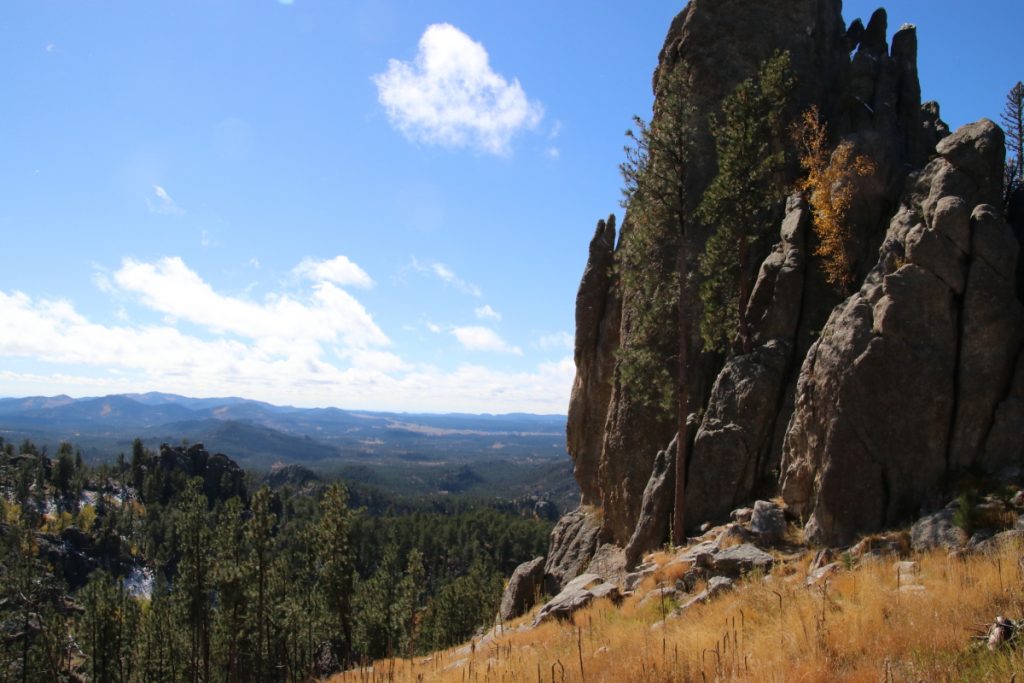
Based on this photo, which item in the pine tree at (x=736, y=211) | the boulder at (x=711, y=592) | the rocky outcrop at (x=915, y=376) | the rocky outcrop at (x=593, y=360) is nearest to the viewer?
the boulder at (x=711, y=592)

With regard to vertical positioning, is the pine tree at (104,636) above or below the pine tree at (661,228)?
below

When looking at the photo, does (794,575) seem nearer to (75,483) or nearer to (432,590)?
(432,590)

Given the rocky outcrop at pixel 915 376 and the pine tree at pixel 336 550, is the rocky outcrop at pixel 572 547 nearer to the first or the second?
the pine tree at pixel 336 550

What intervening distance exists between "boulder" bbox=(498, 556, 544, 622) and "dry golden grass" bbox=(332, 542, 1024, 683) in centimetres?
2370

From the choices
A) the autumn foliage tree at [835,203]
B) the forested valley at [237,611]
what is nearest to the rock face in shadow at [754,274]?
the autumn foliage tree at [835,203]

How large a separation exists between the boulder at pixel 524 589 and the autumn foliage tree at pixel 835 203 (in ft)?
80.0

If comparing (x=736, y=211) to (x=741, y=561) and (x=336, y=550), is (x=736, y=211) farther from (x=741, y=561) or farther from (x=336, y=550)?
(x=336, y=550)

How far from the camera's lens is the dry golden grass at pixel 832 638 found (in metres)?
7.04

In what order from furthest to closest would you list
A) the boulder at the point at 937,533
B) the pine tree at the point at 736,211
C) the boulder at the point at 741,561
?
the pine tree at the point at 736,211 < the boulder at the point at 741,561 < the boulder at the point at 937,533

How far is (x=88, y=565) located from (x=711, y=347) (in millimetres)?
169423

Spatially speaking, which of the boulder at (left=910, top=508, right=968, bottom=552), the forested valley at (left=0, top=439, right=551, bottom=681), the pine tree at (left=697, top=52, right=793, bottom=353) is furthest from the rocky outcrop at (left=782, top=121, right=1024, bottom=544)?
the forested valley at (left=0, top=439, right=551, bottom=681)

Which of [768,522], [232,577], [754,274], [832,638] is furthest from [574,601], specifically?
[232,577]

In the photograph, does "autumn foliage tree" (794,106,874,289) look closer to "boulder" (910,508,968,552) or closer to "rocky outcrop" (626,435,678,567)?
"rocky outcrop" (626,435,678,567)

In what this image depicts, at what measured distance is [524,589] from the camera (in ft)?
116
